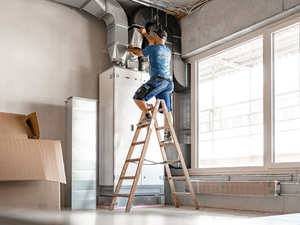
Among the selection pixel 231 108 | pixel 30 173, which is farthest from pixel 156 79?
pixel 30 173

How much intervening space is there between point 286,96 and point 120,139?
1869 mm

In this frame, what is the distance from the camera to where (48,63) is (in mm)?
3979

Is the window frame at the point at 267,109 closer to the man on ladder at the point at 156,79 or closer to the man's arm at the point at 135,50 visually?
the man on ladder at the point at 156,79

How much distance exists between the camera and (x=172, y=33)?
468 centimetres

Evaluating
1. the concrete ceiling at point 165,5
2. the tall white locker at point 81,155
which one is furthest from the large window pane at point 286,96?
the tall white locker at point 81,155

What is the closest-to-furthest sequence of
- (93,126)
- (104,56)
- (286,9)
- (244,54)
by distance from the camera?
(286,9) < (93,126) < (244,54) < (104,56)

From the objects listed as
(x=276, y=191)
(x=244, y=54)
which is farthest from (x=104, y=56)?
(x=276, y=191)

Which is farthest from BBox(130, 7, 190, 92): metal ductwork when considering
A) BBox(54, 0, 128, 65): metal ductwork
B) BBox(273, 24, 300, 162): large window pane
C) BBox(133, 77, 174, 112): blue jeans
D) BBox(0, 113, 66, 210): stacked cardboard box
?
BBox(0, 113, 66, 210): stacked cardboard box

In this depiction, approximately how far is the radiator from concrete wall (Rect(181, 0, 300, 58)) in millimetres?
1711

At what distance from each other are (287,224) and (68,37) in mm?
4015

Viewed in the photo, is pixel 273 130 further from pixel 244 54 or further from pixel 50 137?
pixel 50 137

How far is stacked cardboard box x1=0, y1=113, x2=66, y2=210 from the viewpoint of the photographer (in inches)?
85.5

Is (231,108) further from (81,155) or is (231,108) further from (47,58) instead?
(47,58)

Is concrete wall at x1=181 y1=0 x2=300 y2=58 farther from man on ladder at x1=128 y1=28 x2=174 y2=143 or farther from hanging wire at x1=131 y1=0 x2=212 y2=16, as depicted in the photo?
man on ladder at x1=128 y1=28 x2=174 y2=143
